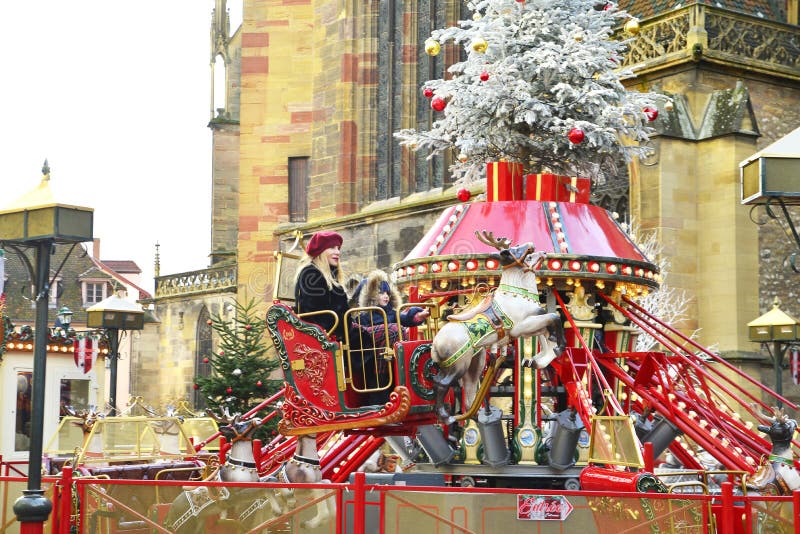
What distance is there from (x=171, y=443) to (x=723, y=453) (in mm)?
6810

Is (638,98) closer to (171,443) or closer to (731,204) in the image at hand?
(171,443)

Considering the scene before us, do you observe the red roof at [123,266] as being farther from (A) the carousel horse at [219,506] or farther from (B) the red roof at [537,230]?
(A) the carousel horse at [219,506]

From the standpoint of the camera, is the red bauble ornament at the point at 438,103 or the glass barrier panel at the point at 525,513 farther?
the red bauble ornament at the point at 438,103

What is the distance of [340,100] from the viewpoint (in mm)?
31156

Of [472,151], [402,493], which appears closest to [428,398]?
[402,493]

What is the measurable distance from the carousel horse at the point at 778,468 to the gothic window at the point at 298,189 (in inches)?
982

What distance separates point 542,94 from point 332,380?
342 cm

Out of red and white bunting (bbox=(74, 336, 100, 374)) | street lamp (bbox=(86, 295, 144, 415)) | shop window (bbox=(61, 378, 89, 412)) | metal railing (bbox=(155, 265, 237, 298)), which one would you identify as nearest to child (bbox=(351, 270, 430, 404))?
street lamp (bbox=(86, 295, 144, 415))

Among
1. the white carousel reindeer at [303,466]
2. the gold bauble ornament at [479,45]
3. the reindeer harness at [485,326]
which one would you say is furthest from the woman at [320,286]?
the gold bauble ornament at [479,45]

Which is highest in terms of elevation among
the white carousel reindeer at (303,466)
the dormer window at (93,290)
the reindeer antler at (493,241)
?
the dormer window at (93,290)

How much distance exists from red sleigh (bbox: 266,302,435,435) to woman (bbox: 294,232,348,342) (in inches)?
5.7

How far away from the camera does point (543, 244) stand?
1084 cm

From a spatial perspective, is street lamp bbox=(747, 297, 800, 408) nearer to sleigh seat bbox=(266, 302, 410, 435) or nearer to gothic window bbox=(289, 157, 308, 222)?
sleigh seat bbox=(266, 302, 410, 435)

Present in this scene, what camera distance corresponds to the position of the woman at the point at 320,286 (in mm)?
10305
